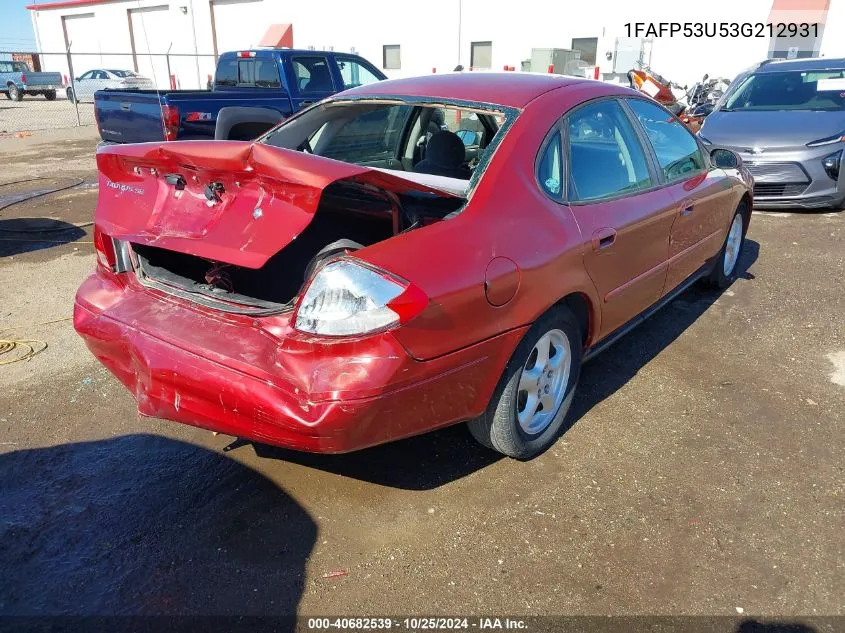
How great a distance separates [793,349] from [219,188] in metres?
3.70

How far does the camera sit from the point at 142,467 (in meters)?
3.05

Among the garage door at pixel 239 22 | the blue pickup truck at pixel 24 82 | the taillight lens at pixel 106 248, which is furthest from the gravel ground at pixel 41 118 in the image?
the taillight lens at pixel 106 248

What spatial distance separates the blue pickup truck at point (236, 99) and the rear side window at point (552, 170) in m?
4.09

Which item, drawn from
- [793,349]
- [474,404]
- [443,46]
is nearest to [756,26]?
[443,46]

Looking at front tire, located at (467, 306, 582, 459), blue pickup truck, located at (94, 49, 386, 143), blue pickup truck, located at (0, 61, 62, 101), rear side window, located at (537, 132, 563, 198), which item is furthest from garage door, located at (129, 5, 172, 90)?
front tire, located at (467, 306, 582, 459)

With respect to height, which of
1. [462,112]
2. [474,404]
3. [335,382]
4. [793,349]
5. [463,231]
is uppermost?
[462,112]

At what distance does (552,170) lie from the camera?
3.00 metres

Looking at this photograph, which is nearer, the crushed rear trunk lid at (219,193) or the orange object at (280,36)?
the crushed rear trunk lid at (219,193)

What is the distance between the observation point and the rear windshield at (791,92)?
841 cm

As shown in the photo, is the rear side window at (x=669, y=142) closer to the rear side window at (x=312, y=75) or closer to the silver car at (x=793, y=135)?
Result: the silver car at (x=793, y=135)

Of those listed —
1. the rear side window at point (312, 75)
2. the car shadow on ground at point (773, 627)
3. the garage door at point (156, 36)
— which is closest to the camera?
the car shadow on ground at point (773, 627)

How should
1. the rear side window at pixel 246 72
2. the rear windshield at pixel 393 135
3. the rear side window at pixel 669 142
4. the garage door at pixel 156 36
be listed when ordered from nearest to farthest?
the rear windshield at pixel 393 135 → the rear side window at pixel 669 142 → the rear side window at pixel 246 72 → the garage door at pixel 156 36

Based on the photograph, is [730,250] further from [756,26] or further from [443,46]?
[443,46]

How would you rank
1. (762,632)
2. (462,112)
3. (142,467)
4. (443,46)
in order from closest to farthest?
(762,632), (142,467), (462,112), (443,46)
